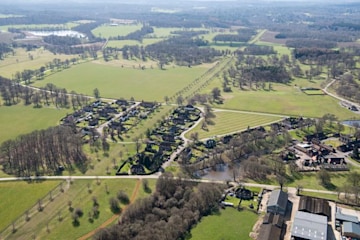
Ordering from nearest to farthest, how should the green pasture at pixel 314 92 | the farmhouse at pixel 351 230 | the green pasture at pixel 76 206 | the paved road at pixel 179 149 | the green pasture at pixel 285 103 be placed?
the farmhouse at pixel 351 230 < the green pasture at pixel 76 206 < the paved road at pixel 179 149 < the green pasture at pixel 285 103 < the green pasture at pixel 314 92

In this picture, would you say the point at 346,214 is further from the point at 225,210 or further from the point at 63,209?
the point at 63,209

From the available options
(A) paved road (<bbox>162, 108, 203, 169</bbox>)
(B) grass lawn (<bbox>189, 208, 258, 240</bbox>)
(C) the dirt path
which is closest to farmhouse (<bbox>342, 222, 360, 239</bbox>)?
(B) grass lawn (<bbox>189, 208, 258, 240</bbox>)

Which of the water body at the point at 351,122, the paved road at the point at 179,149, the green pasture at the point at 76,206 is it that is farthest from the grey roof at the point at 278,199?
the water body at the point at 351,122

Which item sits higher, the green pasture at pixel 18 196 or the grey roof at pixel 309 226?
the grey roof at pixel 309 226

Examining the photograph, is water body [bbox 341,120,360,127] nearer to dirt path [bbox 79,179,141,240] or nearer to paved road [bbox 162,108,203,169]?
paved road [bbox 162,108,203,169]

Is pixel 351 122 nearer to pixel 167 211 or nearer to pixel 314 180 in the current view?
pixel 314 180

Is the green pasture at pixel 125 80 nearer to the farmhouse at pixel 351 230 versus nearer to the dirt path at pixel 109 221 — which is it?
the dirt path at pixel 109 221

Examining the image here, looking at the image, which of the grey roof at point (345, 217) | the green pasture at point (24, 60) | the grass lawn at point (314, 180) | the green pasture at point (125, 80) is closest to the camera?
the grey roof at point (345, 217)
